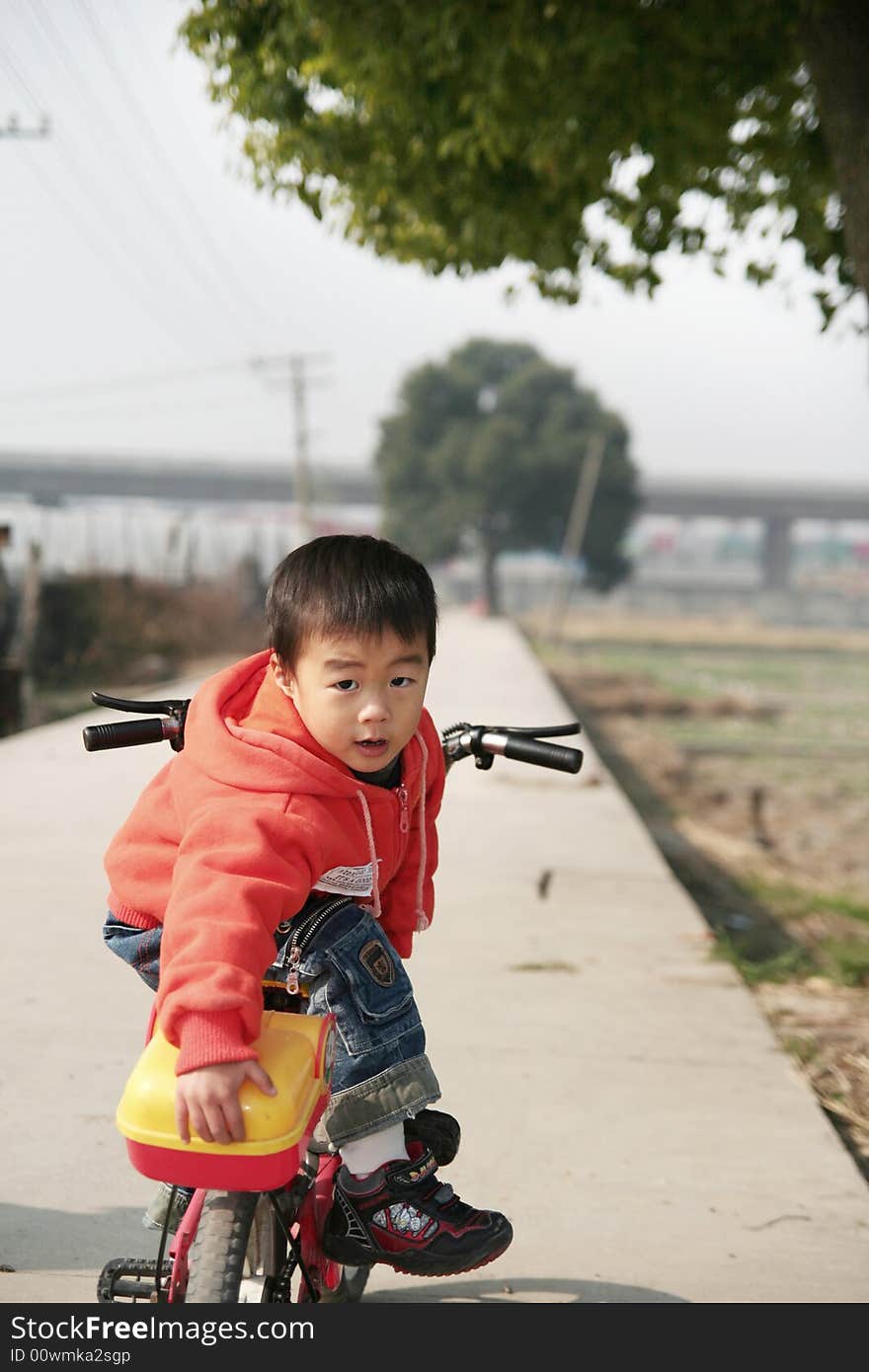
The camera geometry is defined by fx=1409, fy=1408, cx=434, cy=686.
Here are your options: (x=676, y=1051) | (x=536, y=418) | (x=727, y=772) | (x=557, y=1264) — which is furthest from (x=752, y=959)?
(x=536, y=418)

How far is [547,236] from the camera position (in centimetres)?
688

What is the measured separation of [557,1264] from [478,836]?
4647 millimetres

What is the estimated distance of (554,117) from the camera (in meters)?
5.96

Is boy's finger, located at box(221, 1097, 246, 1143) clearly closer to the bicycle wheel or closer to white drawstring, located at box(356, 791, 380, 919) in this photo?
the bicycle wheel

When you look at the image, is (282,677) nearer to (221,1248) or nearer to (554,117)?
(221,1248)

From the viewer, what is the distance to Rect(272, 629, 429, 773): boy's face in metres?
2.07

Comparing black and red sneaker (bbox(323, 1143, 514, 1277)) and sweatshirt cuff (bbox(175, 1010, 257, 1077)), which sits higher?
sweatshirt cuff (bbox(175, 1010, 257, 1077))

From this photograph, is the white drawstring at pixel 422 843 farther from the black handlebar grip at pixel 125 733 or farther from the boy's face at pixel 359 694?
the black handlebar grip at pixel 125 733

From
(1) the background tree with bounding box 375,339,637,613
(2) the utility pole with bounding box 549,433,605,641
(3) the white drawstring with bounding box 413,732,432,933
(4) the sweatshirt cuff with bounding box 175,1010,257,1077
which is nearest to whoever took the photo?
(4) the sweatshirt cuff with bounding box 175,1010,257,1077

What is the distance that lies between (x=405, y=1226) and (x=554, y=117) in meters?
5.01

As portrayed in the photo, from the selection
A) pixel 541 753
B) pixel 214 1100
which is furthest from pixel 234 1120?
pixel 541 753

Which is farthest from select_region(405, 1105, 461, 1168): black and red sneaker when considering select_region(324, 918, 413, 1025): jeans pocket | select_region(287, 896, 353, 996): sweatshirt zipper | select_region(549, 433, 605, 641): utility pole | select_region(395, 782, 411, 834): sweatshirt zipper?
select_region(549, 433, 605, 641): utility pole

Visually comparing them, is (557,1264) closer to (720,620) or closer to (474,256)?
(474,256)

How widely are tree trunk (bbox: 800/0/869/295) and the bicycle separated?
9.66 ft
